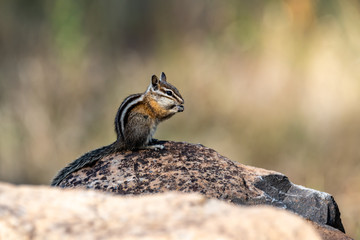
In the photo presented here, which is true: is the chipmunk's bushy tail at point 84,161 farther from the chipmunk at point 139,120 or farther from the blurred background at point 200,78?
the blurred background at point 200,78

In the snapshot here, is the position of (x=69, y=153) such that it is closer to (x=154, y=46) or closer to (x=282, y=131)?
(x=154, y=46)

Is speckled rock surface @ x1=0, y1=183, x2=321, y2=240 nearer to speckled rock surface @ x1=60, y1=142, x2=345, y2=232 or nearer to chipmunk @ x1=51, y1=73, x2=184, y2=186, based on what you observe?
speckled rock surface @ x1=60, y1=142, x2=345, y2=232

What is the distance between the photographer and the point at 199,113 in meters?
7.89

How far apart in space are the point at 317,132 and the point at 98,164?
3.73m

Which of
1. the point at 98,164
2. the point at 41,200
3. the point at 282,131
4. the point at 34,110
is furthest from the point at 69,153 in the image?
the point at 41,200

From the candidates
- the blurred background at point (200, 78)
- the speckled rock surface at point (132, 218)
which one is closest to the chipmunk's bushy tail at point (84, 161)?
the speckled rock surface at point (132, 218)

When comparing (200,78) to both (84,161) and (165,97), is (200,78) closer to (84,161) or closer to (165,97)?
(165,97)

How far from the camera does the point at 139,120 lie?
5387 mm

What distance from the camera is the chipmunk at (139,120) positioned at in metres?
4.74

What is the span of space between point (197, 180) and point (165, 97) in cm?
164

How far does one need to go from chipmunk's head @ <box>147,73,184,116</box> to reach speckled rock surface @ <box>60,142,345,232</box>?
88 cm

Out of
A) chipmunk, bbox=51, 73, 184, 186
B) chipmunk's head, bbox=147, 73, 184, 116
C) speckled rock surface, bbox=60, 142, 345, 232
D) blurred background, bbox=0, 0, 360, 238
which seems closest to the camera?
speckled rock surface, bbox=60, 142, 345, 232

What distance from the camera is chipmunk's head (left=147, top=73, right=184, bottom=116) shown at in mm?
5637

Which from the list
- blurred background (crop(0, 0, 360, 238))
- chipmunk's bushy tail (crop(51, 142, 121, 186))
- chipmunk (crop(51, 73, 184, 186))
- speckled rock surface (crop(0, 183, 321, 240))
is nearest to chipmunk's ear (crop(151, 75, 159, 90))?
chipmunk (crop(51, 73, 184, 186))
